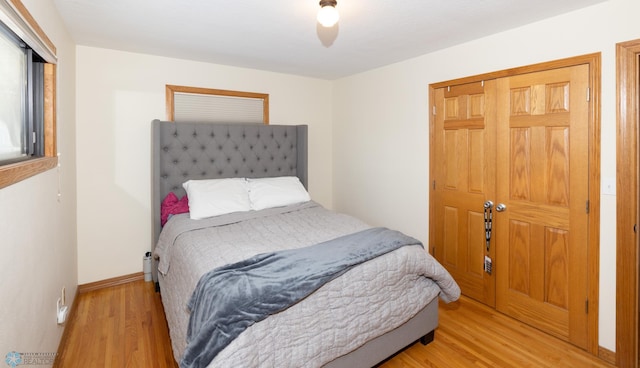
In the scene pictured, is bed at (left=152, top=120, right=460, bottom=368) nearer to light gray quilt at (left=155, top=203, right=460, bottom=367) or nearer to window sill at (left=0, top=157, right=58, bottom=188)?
light gray quilt at (left=155, top=203, right=460, bottom=367)

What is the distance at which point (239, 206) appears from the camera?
2967 millimetres

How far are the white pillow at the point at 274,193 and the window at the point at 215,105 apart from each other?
2.72ft

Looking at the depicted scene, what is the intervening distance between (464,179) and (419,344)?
1.45 meters

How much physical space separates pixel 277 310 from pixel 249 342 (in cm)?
18

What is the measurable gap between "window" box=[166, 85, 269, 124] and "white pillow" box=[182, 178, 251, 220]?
30.1 inches

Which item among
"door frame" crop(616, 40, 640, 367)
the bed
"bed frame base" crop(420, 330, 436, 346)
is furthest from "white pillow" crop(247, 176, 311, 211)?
"door frame" crop(616, 40, 640, 367)

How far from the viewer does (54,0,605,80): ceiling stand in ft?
6.70

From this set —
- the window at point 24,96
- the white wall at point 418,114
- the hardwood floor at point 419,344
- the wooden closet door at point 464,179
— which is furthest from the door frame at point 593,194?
the window at point 24,96

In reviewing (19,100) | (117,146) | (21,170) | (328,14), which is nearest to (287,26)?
(328,14)

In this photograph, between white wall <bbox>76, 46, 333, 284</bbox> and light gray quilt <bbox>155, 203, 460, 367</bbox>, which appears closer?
light gray quilt <bbox>155, 203, 460, 367</bbox>

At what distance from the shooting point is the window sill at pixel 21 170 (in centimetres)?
114

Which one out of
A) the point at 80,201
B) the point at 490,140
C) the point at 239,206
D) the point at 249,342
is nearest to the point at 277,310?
the point at 249,342

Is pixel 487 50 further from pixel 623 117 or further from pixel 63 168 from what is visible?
pixel 63 168

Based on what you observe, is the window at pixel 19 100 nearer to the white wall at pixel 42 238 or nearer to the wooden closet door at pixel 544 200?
the white wall at pixel 42 238
